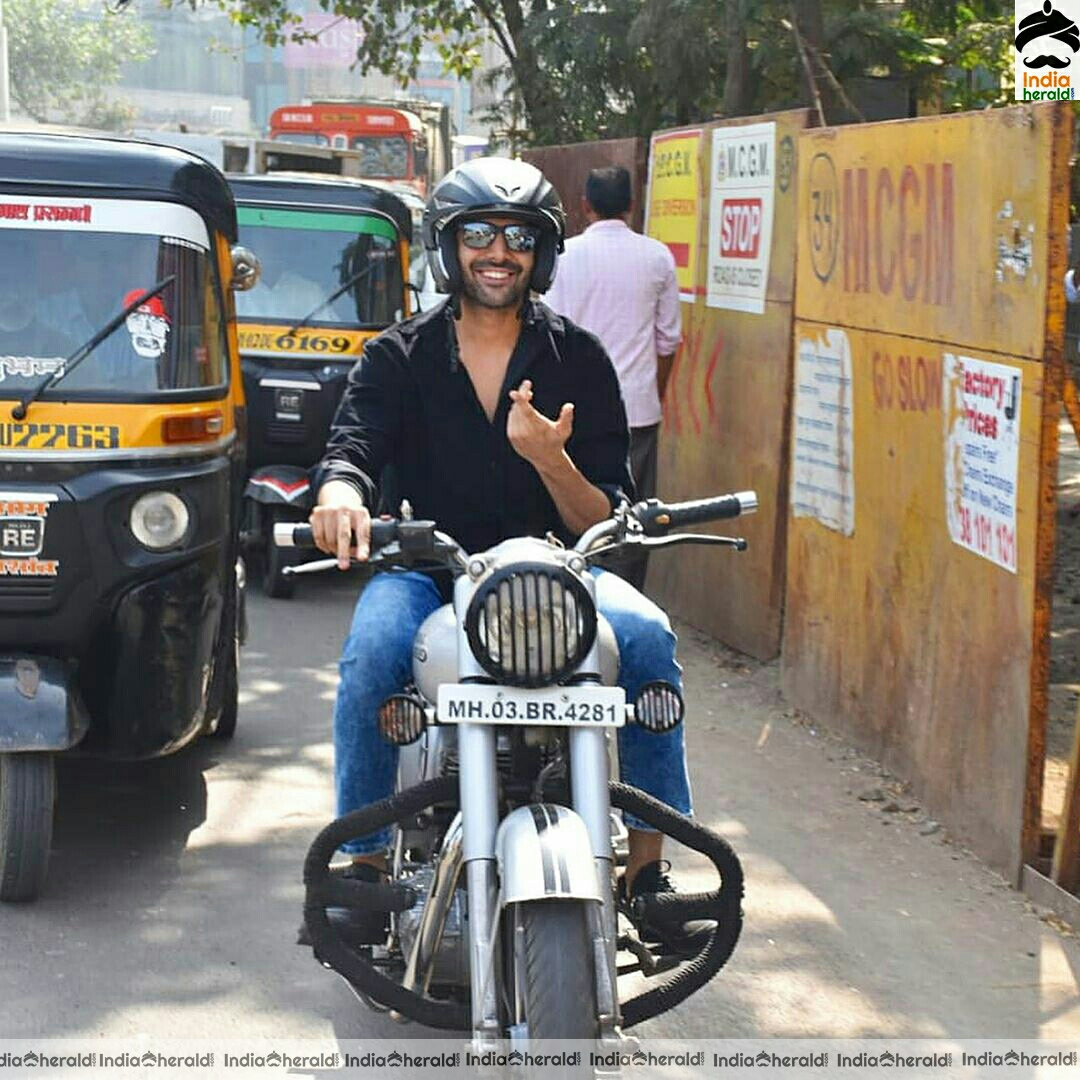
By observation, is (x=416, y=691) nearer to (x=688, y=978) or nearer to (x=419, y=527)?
(x=419, y=527)

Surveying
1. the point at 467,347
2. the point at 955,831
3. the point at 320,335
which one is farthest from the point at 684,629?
the point at 467,347

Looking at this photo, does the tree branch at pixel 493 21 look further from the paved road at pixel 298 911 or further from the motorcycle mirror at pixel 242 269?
the paved road at pixel 298 911

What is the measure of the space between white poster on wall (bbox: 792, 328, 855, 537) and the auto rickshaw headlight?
2.71 m

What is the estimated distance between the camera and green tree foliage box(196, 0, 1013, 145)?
38.5 ft

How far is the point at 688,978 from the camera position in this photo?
388 centimetres

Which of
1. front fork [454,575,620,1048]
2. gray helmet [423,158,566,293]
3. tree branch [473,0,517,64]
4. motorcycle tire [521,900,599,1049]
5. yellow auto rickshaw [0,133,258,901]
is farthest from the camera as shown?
tree branch [473,0,517,64]

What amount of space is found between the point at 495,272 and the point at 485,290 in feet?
0.15

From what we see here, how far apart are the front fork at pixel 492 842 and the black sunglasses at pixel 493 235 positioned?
0.98 metres

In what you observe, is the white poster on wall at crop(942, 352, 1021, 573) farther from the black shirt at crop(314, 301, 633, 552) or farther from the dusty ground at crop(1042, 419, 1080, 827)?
the black shirt at crop(314, 301, 633, 552)

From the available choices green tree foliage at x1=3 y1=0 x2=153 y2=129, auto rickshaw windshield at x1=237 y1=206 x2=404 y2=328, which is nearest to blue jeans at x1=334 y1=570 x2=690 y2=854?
auto rickshaw windshield at x1=237 y1=206 x2=404 y2=328

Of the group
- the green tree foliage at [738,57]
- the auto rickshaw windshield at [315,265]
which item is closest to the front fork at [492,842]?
the green tree foliage at [738,57]

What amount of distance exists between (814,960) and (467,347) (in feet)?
6.21

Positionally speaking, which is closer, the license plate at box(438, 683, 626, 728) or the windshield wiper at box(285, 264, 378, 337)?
the license plate at box(438, 683, 626, 728)

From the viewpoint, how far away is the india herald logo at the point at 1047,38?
9969 mm
